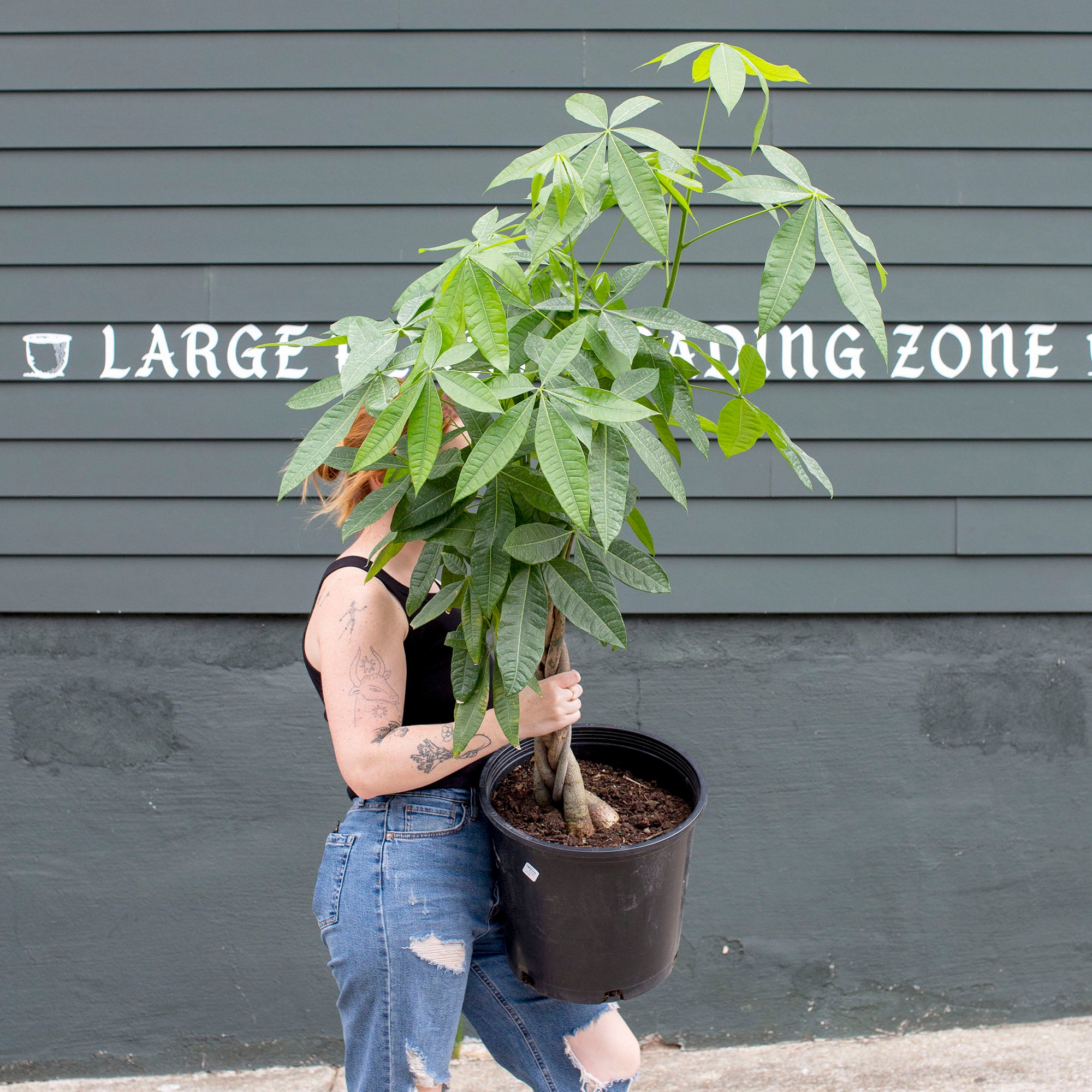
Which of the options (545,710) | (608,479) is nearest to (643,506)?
(545,710)

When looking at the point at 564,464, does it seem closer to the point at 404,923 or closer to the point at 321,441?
the point at 321,441

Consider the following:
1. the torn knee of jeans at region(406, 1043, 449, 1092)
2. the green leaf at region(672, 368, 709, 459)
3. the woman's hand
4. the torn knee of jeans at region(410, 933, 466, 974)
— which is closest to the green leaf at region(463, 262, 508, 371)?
the green leaf at region(672, 368, 709, 459)

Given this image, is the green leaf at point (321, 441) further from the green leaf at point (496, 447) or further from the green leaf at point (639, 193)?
the green leaf at point (639, 193)

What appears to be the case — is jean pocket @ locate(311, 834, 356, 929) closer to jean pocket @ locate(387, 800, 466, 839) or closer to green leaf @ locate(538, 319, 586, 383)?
jean pocket @ locate(387, 800, 466, 839)

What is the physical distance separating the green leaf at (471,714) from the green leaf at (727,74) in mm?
830

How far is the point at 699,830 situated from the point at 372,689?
161cm

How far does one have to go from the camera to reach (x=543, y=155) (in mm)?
1230

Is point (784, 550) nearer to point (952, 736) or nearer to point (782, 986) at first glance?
point (952, 736)

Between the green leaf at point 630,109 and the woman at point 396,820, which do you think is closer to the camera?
the green leaf at point 630,109

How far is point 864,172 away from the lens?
2701mm

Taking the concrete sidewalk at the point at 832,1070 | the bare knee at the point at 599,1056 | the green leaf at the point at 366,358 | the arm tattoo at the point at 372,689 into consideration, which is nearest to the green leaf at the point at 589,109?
the green leaf at the point at 366,358

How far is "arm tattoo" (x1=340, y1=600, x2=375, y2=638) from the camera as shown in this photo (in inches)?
60.0

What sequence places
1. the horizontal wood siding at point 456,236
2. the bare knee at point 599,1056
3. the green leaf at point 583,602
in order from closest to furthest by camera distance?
the green leaf at point 583,602
the bare knee at point 599,1056
the horizontal wood siding at point 456,236

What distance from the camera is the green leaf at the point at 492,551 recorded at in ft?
4.31
